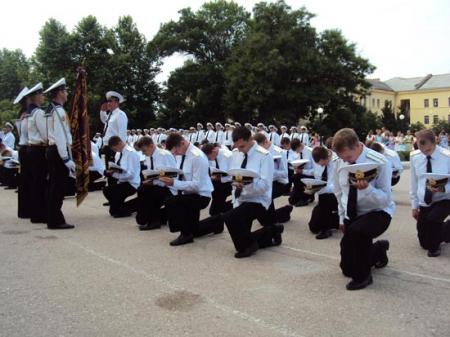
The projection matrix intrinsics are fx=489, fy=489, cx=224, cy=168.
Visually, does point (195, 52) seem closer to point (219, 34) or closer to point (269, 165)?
point (219, 34)

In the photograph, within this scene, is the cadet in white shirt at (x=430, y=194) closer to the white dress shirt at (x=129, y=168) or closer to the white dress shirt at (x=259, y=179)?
the white dress shirt at (x=259, y=179)

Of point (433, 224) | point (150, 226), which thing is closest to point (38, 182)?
point (150, 226)

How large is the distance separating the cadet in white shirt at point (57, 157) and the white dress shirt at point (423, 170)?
17.5 ft

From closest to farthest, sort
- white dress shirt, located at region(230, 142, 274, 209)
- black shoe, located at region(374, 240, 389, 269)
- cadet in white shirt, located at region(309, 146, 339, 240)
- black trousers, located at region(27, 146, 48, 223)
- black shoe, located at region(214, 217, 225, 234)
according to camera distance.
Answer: black shoe, located at region(374, 240, 389, 269) < white dress shirt, located at region(230, 142, 274, 209) < cadet in white shirt, located at region(309, 146, 339, 240) < black shoe, located at region(214, 217, 225, 234) < black trousers, located at region(27, 146, 48, 223)

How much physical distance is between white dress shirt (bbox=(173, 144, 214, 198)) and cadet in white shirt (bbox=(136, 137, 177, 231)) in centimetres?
116

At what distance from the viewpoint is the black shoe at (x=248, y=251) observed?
6.25 metres

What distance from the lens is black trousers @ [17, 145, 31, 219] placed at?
907 centimetres

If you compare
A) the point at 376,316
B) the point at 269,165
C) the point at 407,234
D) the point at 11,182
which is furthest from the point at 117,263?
the point at 11,182

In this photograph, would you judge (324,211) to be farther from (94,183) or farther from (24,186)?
(94,183)

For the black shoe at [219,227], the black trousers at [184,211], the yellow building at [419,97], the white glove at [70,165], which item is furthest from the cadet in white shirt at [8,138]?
the yellow building at [419,97]

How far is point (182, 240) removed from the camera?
706 cm

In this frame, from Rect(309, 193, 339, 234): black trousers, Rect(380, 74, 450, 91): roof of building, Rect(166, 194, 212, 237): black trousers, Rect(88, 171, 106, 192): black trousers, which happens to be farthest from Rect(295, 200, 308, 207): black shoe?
Rect(380, 74, 450, 91): roof of building

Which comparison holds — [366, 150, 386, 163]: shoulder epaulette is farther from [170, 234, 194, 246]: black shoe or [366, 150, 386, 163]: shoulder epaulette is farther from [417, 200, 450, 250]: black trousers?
[170, 234, 194, 246]: black shoe

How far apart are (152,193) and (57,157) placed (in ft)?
5.62
